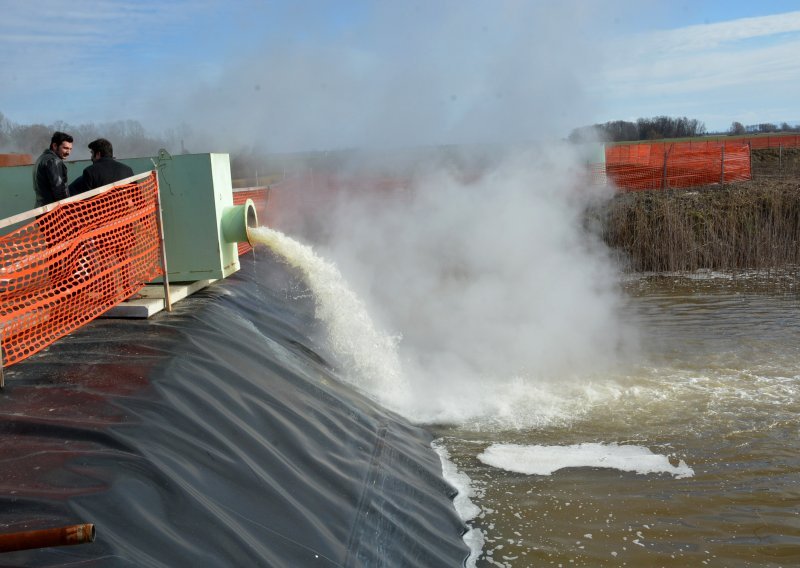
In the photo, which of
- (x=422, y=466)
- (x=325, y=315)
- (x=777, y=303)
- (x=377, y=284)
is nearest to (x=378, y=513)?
(x=422, y=466)

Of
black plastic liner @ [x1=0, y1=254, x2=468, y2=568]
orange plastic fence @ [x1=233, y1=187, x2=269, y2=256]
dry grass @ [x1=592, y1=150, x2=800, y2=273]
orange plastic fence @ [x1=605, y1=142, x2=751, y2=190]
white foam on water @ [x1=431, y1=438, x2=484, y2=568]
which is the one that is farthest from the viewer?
orange plastic fence @ [x1=605, y1=142, x2=751, y2=190]

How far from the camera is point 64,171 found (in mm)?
6000

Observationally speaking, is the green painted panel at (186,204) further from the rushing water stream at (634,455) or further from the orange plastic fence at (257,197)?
the orange plastic fence at (257,197)

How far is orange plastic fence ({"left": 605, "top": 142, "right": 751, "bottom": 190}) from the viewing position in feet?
70.2

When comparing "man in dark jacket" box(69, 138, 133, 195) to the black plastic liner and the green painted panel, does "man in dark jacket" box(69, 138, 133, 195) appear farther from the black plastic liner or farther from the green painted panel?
the black plastic liner

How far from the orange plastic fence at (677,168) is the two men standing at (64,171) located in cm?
1674

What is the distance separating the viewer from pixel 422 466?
5.69 meters

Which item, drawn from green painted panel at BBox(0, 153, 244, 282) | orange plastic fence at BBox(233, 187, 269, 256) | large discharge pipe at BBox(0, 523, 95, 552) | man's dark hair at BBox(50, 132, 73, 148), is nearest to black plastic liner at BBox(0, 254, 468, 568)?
green painted panel at BBox(0, 153, 244, 282)

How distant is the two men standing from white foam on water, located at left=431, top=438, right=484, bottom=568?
12.4 feet

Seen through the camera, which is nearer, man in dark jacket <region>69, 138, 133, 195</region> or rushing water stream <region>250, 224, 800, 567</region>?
rushing water stream <region>250, 224, 800, 567</region>

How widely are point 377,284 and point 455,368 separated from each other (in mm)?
3320

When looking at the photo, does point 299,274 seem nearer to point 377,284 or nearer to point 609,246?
point 377,284

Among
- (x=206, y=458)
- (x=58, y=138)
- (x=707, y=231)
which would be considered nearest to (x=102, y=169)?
(x=58, y=138)

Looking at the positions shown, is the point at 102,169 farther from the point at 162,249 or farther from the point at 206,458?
the point at 206,458
